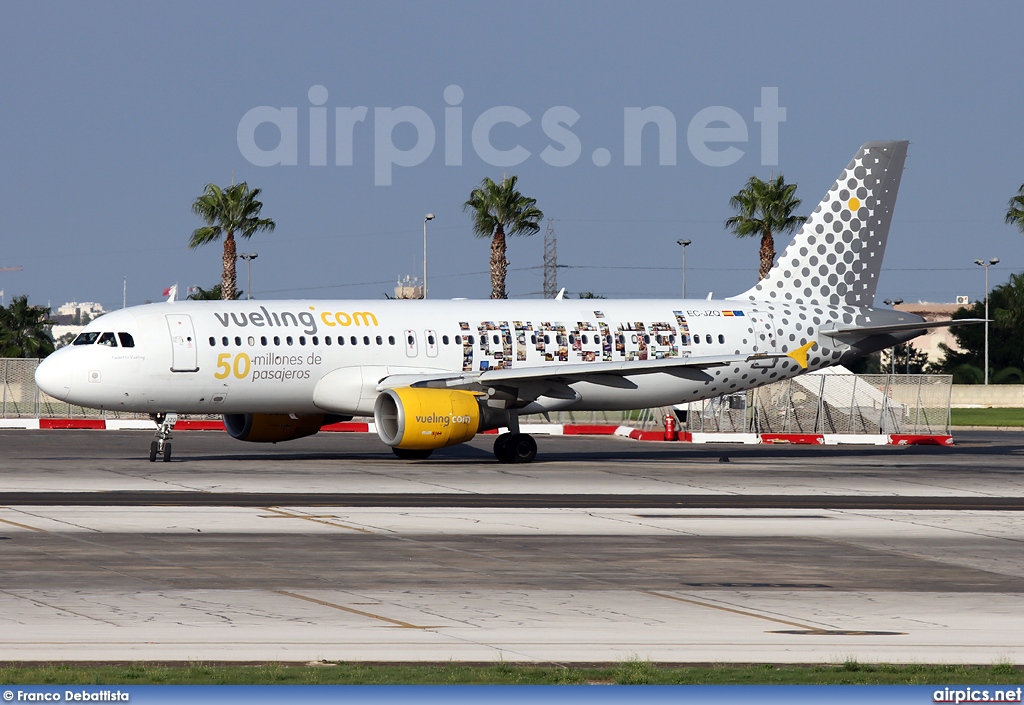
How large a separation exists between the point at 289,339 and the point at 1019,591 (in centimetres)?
2171

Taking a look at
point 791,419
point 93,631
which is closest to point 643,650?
point 93,631

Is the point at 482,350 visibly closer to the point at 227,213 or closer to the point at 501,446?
the point at 501,446

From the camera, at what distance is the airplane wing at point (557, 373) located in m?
33.5

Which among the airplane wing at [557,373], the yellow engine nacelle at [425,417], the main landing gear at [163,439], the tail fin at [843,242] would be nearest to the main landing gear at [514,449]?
the airplane wing at [557,373]

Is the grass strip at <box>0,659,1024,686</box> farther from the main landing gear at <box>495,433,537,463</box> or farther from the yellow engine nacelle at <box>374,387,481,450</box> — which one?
the main landing gear at <box>495,433,537,463</box>

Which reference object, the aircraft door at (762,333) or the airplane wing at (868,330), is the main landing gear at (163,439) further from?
the airplane wing at (868,330)

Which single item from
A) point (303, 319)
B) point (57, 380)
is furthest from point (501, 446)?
point (57, 380)

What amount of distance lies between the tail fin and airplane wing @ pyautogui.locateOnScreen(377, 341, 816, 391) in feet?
17.9

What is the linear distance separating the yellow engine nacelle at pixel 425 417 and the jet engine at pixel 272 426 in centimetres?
385

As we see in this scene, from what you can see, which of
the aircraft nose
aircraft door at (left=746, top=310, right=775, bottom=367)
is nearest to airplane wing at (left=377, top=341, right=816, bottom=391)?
aircraft door at (left=746, top=310, right=775, bottom=367)

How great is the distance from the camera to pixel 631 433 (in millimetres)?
49312

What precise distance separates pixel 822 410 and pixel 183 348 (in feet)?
79.9

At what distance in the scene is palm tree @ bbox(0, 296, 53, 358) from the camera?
335ft

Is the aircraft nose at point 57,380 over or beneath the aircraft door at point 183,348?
beneath
